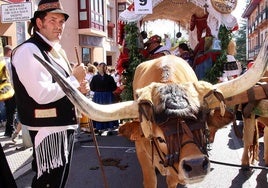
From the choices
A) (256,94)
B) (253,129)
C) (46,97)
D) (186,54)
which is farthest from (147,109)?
(186,54)

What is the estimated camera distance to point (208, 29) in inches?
249

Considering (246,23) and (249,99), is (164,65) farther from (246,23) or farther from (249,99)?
(246,23)

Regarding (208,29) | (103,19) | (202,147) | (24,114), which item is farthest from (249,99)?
(103,19)

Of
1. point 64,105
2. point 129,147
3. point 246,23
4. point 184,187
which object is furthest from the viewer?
point 246,23

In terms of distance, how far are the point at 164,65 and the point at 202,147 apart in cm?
123

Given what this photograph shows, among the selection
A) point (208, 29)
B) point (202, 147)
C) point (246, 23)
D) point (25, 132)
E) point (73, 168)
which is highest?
point (246, 23)

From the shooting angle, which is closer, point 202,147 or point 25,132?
Result: point 202,147

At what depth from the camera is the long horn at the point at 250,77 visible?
2.46 meters

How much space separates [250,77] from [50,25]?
1.73 meters

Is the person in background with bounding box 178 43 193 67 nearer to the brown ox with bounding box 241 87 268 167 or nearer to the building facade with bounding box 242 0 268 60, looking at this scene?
the brown ox with bounding box 241 87 268 167

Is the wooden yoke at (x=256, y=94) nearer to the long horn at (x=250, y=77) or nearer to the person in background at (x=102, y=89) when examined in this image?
the long horn at (x=250, y=77)

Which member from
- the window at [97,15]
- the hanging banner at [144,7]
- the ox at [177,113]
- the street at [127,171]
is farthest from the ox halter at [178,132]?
the window at [97,15]

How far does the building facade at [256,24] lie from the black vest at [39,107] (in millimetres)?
35735

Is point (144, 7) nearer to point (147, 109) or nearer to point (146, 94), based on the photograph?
point (146, 94)
